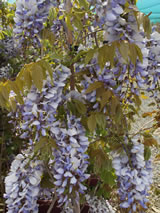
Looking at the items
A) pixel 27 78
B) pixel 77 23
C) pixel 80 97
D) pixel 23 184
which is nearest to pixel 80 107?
pixel 80 97

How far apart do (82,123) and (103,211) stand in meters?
1.52

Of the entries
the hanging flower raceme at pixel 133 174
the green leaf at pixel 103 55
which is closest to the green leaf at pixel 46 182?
the hanging flower raceme at pixel 133 174

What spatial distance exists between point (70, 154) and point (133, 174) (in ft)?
1.22

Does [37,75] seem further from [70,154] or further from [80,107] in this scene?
[70,154]

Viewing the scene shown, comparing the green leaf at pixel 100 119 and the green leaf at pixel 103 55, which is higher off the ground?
the green leaf at pixel 103 55

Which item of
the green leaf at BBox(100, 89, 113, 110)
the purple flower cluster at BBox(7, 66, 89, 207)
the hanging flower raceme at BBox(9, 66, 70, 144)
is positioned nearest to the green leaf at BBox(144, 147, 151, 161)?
the purple flower cluster at BBox(7, 66, 89, 207)

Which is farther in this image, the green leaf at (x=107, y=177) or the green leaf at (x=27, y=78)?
the green leaf at (x=107, y=177)

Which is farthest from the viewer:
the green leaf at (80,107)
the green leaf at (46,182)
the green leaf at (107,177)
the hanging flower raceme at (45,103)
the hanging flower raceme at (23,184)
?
the green leaf at (107,177)

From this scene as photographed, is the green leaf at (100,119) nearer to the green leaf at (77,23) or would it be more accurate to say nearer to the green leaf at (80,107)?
the green leaf at (80,107)

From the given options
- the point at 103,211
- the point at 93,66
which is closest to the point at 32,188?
the point at 93,66

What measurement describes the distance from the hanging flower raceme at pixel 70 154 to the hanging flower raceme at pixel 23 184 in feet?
0.67

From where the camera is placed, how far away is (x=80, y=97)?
1411 millimetres

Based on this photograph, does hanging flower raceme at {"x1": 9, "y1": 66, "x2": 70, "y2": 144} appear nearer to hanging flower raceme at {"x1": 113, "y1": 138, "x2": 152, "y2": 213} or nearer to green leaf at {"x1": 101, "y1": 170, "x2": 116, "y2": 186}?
hanging flower raceme at {"x1": 113, "y1": 138, "x2": 152, "y2": 213}

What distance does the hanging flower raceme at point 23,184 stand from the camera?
1.50m
